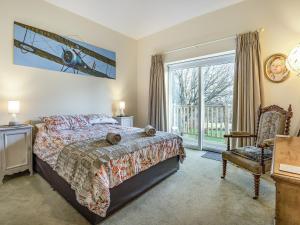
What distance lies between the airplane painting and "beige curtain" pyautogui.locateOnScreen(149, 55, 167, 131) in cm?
109

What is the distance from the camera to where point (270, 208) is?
192cm

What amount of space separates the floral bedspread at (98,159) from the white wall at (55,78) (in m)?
0.91

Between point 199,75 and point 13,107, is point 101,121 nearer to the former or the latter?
point 13,107

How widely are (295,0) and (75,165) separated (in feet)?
13.0

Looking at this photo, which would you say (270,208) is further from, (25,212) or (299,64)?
(25,212)

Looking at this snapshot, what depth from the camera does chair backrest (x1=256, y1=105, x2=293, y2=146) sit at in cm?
250

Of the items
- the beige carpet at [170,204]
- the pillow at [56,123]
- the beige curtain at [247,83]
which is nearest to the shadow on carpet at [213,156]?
the beige curtain at [247,83]

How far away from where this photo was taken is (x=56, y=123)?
3.05m

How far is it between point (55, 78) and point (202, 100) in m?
3.24

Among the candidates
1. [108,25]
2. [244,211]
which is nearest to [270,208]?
[244,211]

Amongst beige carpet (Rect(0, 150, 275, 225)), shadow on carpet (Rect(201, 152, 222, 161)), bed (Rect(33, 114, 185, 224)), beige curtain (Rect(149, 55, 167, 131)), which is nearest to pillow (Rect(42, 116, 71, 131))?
bed (Rect(33, 114, 185, 224))

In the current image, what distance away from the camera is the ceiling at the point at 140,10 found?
344 cm

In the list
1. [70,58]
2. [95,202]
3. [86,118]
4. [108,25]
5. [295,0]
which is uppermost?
[108,25]

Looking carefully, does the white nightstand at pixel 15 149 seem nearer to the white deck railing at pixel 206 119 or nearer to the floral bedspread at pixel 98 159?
the floral bedspread at pixel 98 159
